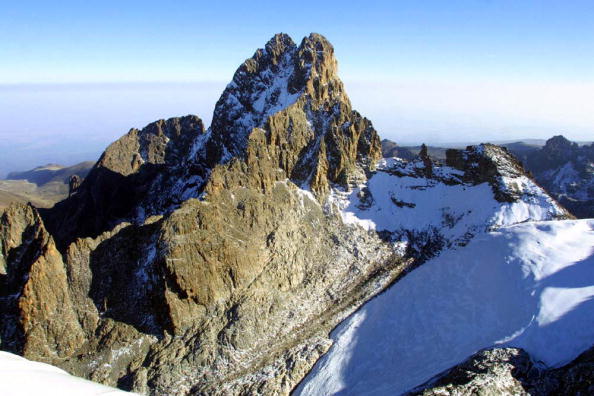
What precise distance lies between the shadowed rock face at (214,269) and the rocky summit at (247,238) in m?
0.18

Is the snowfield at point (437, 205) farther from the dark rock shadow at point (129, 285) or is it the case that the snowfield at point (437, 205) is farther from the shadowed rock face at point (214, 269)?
the dark rock shadow at point (129, 285)

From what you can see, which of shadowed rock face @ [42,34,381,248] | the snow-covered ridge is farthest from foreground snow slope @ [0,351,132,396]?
the snow-covered ridge

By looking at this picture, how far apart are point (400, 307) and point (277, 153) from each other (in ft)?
98.5

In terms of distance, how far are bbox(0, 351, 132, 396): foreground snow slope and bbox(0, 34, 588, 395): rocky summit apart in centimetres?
2982

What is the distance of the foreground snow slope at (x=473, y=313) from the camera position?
35188mm

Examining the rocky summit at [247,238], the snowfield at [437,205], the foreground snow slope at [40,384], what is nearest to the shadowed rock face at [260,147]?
the rocky summit at [247,238]

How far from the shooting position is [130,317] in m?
39.3

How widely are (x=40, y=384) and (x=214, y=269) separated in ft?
115

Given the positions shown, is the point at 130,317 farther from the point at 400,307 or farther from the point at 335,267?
the point at 400,307

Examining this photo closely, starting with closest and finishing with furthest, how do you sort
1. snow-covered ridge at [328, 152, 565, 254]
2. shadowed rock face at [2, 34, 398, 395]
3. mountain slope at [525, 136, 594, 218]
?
shadowed rock face at [2, 34, 398, 395] → snow-covered ridge at [328, 152, 565, 254] → mountain slope at [525, 136, 594, 218]

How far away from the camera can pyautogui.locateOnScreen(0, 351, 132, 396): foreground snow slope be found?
807 cm

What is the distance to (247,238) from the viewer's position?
48844 mm

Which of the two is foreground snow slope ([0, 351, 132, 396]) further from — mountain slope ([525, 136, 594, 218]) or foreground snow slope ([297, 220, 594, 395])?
mountain slope ([525, 136, 594, 218])

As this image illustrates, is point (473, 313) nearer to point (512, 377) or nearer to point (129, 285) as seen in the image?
point (512, 377)
